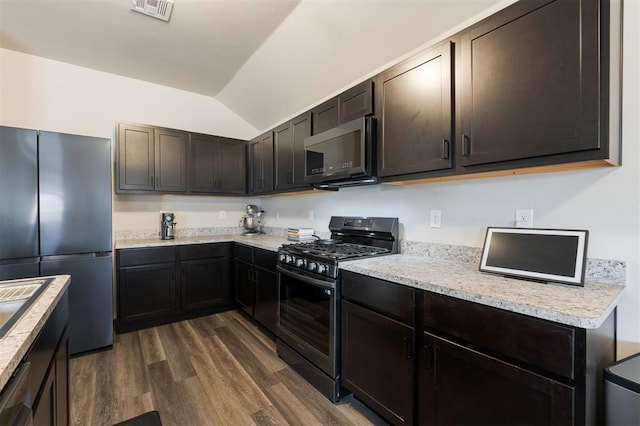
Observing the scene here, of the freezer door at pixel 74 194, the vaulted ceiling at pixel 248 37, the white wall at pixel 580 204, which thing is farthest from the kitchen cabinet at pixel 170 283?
the white wall at pixel 580 204

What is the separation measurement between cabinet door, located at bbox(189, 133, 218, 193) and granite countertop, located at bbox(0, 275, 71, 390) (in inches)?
100

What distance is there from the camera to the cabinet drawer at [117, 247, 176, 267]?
2904mm

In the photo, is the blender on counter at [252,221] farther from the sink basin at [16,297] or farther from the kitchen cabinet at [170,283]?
the sink basin at [16,297]

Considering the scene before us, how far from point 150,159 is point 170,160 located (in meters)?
0.21

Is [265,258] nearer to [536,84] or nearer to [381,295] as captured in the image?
[381,295]

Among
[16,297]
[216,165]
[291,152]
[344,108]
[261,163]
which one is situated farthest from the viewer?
[216,165]

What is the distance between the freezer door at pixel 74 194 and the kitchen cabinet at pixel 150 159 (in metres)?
0.62

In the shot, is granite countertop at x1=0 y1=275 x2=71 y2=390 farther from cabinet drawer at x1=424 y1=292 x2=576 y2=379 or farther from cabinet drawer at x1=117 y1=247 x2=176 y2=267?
cabinet drawer at x1=117 y1=247 x2=176 y2=267

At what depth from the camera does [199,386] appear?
204cm

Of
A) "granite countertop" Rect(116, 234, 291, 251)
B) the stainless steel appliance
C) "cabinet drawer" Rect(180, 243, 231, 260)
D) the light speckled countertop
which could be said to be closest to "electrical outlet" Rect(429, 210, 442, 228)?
the light speckled countertop

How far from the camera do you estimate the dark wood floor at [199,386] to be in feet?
5.72

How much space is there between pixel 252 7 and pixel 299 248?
6.27ft

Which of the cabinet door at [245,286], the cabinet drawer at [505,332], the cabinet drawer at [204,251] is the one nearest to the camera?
the cabinet drawer at [505,332]

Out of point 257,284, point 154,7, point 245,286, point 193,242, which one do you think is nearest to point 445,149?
point 257,284
